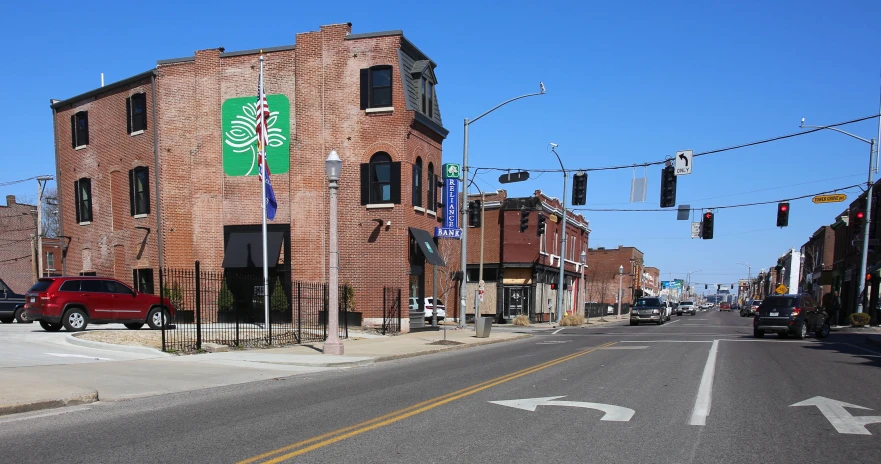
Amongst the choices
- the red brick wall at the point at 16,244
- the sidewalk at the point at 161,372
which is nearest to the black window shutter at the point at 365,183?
the sidewalk at the point at 161,372

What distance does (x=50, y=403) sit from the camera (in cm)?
888

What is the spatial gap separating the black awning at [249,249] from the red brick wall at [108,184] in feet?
13.3

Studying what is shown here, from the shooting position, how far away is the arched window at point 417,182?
26.0 metres

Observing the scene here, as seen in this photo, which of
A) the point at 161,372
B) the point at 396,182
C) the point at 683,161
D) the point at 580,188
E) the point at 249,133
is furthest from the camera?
the point at 580,188

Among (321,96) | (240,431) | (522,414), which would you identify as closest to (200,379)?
(240,431)

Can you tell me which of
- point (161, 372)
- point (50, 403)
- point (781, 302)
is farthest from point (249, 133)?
point (781, 302)

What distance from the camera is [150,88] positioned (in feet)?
90.9

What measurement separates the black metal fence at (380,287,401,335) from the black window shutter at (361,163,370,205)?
3.62m

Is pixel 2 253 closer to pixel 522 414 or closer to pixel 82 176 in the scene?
pixel 82 176

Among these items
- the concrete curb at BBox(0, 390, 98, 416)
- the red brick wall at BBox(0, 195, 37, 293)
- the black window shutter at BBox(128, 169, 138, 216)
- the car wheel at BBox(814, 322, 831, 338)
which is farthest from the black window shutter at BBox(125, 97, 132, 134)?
the red brick wall at BBox(0, 195, 37, 293)

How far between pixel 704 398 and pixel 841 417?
6.02ft

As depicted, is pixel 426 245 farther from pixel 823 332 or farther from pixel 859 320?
pixel 859 320

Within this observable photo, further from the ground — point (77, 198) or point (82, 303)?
point (77, 198)

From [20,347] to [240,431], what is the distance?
37.0 feet
